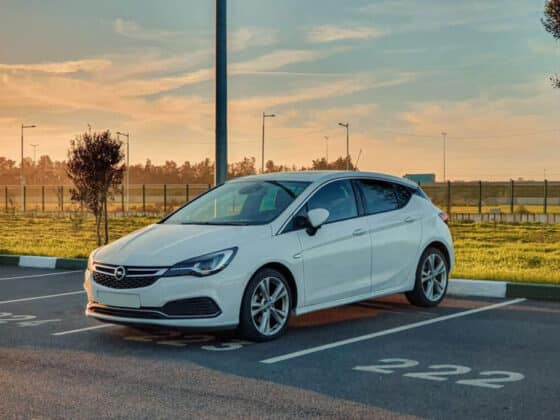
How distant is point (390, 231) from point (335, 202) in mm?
811

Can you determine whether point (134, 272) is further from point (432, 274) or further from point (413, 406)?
point (432, 274)

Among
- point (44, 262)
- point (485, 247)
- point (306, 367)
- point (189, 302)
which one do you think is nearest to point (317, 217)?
point (189, 302)

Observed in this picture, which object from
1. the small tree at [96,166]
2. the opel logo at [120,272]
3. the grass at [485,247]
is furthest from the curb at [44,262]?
the opel logo at [120,272]

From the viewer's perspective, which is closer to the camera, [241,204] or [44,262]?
[241,204]

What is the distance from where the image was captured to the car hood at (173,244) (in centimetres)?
731

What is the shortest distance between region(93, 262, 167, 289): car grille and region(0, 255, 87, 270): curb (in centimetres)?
696

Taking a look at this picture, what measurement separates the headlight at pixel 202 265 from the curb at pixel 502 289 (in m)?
4.59

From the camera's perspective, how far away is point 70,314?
9.34 m

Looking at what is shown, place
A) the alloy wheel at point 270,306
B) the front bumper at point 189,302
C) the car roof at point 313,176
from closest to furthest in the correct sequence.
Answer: the front bumper at point 189,302 < the alloy wheel at point 270,306 < the car roof at point 313,176

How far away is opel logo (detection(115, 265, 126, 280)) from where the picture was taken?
291 inches

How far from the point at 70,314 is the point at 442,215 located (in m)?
4.51

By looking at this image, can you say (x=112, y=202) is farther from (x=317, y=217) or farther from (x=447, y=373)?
(x=447, y=373)

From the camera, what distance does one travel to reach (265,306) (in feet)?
24.8

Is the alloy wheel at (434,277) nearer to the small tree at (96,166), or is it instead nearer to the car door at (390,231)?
the car door at (390,231)
